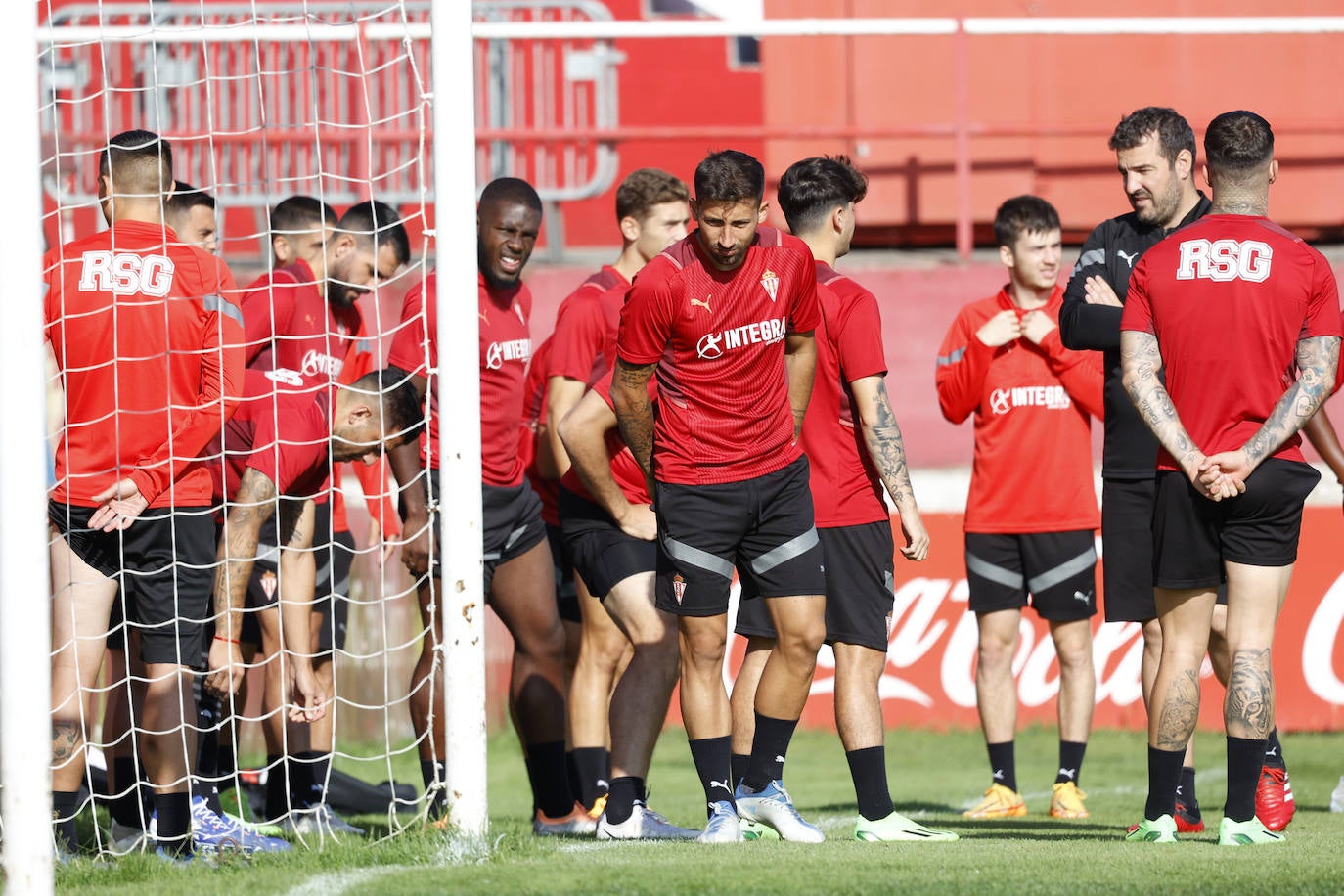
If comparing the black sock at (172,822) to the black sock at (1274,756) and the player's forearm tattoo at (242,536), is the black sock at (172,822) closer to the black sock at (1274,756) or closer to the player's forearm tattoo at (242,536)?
the player's forearm tattoo at (242,536)

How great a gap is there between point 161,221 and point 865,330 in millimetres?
2248

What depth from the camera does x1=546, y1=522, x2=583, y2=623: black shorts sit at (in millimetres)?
6547

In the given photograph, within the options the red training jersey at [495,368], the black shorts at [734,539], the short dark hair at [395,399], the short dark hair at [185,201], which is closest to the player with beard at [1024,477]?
the red training jersey at [495,368]

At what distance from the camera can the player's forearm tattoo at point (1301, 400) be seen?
15.5ft

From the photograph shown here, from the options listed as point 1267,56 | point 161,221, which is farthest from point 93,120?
point 1267,56

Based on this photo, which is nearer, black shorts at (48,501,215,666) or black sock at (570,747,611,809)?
black shorts at (48,501,215,666)

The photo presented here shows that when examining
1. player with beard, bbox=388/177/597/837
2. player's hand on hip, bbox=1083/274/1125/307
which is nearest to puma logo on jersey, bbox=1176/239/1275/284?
player's hand on hip, bbox=1083/274/1125/307

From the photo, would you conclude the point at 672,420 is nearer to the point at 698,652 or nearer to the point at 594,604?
the point at 698,652

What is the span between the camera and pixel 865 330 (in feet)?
16.9

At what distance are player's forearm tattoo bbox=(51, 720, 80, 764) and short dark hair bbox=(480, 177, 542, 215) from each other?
231cm

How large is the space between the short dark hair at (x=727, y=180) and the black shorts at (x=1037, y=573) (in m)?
2.63

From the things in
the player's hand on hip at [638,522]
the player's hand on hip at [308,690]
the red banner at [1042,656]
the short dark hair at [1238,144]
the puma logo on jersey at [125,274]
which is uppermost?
the short dark hair at [1238,144]

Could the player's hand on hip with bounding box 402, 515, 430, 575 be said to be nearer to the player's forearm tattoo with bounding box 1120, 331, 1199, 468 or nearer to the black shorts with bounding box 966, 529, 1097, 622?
the black shorts with bounding box 966, 529, 1097, 622

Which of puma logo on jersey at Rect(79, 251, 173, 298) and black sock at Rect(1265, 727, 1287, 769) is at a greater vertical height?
puma logo on jersey at Rect(79, 251, 173, 298)
